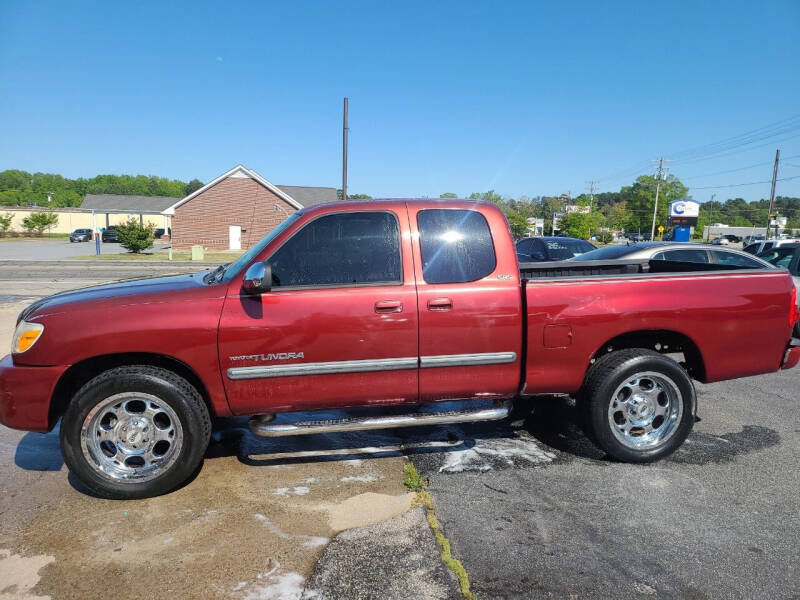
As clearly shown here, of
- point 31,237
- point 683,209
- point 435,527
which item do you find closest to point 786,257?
point 435,527

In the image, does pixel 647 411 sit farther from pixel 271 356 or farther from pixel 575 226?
pixel 575 226

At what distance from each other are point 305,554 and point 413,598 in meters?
0.67

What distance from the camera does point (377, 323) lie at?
11.4 ft

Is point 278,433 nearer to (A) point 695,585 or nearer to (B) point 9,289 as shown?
(A) point 695,585

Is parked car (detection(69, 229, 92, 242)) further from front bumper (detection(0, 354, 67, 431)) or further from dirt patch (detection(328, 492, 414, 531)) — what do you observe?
dirt patch (detection(328, 492, 414, 531))

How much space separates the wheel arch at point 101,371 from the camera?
3416 millimetres

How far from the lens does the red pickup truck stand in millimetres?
3350

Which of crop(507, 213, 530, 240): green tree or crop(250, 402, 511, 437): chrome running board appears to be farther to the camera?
crop(507, 213, 530, 240): green tree

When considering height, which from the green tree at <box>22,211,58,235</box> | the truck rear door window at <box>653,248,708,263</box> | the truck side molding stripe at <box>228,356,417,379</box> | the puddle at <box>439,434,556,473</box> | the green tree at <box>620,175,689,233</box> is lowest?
the puddle at <box>439,434,556,473</box>

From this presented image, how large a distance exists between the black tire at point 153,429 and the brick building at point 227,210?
3873 cm

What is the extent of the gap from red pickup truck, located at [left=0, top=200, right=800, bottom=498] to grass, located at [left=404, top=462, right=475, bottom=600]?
0.42 meters

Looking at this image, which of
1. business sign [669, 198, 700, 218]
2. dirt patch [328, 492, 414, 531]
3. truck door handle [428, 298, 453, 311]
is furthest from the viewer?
business sign [669, 198, 700, 218]

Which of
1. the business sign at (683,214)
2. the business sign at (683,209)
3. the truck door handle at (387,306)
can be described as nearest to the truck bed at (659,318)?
the truck door handle at (387,306)

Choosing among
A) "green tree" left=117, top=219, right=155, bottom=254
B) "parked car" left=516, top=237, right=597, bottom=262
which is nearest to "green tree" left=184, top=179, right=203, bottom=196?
"green tree" left=117, top=219, right=155, bottom=254
